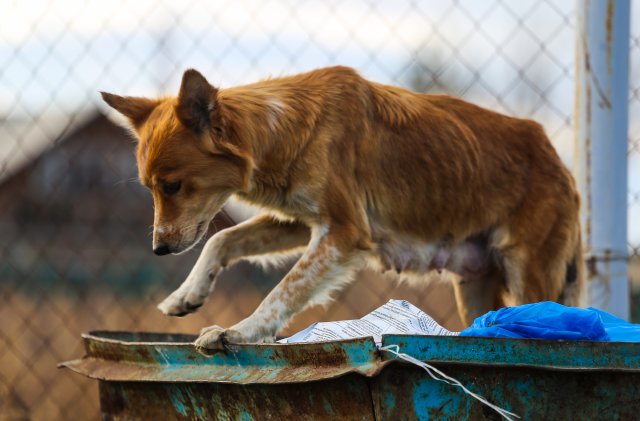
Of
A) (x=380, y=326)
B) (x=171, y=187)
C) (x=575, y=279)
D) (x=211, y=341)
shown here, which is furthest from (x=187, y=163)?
(x=575, y=279)

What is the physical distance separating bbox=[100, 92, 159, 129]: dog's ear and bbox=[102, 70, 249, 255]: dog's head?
17 cm

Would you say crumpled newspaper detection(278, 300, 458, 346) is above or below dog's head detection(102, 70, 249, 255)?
above

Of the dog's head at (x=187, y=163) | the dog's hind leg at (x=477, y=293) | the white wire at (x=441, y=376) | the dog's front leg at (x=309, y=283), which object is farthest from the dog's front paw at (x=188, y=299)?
the white wire at (x=441, y=376)

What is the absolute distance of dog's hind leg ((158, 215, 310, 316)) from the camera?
3660mm

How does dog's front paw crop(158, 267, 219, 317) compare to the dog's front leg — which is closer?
the dog's front leg

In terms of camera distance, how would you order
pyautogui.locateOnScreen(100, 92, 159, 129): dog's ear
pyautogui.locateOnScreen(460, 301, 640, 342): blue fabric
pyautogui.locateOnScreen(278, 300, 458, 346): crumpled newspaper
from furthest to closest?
pyautogui.locateOnScreen(100, 92, 159, 129): dog's ear < pyautogui.locateOnScreen(278, 300, 458, 346): crumpled newspaper < pyautogui.locateOnScreen(460, 301, 640, 342): blue fabric

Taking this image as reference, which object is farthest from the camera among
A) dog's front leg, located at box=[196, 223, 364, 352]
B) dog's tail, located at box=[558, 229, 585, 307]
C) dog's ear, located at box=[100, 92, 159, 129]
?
dog's tail, located at box=[558, 229, 585, 307]

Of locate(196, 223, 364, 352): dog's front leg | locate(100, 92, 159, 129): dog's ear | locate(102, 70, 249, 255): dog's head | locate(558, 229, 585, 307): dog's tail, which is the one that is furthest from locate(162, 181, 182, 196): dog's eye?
locate(558, 229, 585, 307): dog's tail

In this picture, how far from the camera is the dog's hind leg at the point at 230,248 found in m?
3.66

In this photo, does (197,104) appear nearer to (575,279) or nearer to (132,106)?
(132,106)

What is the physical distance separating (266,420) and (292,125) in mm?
1670

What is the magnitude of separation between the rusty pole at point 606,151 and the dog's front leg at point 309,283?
1084 millimetres

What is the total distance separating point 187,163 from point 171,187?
0.11 metres

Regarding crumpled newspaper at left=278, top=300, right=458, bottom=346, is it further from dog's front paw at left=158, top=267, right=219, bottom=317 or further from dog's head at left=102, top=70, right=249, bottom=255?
dog's front paw at left=158, top=267, right=219, bottom=317
